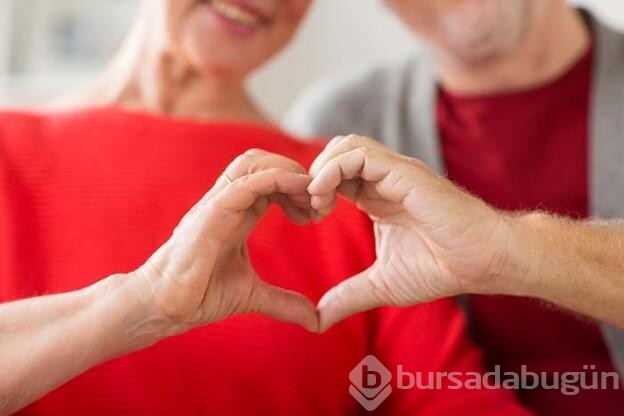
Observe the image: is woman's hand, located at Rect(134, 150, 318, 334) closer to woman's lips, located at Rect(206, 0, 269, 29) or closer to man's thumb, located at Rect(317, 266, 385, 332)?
man's thumb, located at Rect(317, 266, 385, 332)

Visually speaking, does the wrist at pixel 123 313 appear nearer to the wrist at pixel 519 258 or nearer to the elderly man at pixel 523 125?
the wrist at pixel 519 258

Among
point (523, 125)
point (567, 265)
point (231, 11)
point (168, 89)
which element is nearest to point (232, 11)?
point (231, 11)

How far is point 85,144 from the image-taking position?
108cm

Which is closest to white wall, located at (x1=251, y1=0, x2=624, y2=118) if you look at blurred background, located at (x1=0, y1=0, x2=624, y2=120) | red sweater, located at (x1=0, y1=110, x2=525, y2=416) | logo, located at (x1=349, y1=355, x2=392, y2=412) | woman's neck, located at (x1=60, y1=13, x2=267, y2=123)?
blurred background, located at (x1=0, y1=0, x2=624, y2=120)

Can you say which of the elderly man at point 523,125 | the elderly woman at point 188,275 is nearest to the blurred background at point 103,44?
the elderly man at point 523,125

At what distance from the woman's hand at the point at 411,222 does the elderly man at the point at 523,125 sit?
1.29ft

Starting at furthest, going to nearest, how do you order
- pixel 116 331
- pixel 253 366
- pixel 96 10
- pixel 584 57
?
pixel 96 10 → pixel 584 57 → pixel 253 366 → pixel 116 331

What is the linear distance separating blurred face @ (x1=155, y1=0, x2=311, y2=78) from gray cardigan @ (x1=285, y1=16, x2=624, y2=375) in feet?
0.80

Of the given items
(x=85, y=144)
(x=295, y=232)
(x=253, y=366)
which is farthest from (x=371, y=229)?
(x=85, y=144)

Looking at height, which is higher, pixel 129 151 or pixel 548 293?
pixel 129 151

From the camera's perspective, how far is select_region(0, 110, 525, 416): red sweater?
0.97 metres

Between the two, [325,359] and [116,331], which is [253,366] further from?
[116,331]

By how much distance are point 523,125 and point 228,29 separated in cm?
45

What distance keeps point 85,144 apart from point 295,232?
27 cm
